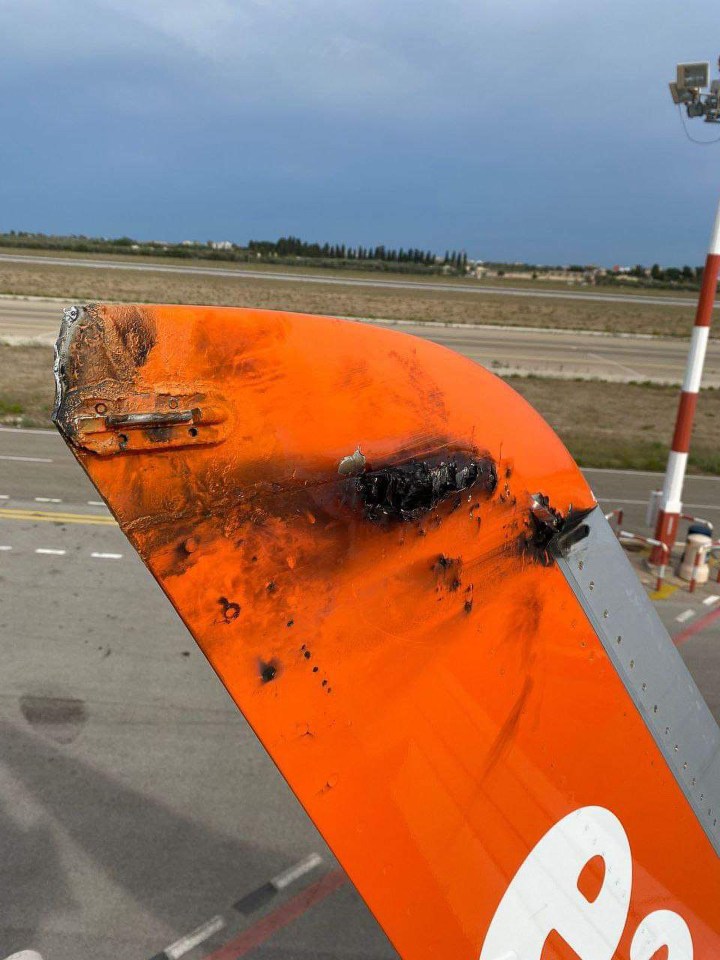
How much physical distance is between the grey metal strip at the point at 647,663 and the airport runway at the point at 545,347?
31.7m

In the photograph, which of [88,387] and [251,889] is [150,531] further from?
[251,889]

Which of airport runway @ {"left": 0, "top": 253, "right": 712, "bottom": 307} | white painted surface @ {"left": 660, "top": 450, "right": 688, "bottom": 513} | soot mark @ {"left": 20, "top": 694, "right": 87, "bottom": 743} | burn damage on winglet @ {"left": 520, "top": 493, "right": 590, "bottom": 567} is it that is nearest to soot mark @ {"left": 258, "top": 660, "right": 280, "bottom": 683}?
burn damage on winglet @ {"left": 520, "top": 493, "right": 590, "bottom": 567}

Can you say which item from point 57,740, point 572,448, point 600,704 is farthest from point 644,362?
point 600,704

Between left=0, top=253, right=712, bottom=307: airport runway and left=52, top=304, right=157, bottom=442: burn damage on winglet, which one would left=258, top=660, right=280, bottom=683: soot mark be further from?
left=0, top=253, right=712, bottom=307: airport runway

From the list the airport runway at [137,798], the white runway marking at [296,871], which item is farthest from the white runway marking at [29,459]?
the white runway marking at [296,871]

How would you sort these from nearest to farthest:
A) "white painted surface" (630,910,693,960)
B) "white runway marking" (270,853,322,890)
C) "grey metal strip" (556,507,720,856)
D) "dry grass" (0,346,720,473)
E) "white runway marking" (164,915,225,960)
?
1. "grey metal strip" (556,507,720,856)
2. "white painted surface" (630,910,693,960)
3. "white runway marking" (164,915,225,960)
4. "white runway marking" (270,853,322,890)
5. "dry grass" (0,346,720,473)

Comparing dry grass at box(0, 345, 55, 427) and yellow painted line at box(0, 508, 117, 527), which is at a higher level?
dry grass at box(0, 345, 55, 427)

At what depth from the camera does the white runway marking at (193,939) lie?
538cm

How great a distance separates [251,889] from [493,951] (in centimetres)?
438

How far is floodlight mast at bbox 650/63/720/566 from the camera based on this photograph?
10.6m

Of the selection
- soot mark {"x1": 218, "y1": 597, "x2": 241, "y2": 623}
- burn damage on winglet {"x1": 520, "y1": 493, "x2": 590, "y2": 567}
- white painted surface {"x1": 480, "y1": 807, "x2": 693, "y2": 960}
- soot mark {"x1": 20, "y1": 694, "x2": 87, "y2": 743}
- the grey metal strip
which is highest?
burn damage on winglet {"x1": 520, "y1": 493, "x2": 590, "y2": 567}

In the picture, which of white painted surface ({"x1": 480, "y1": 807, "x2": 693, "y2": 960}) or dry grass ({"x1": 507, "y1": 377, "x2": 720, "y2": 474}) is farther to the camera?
dry grass ({"x1": 507, "y1": 377, "x2": 720, "y2": 474})

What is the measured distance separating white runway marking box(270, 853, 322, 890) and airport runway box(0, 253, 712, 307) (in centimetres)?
7332

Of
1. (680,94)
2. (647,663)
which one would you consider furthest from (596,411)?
(647,663)
